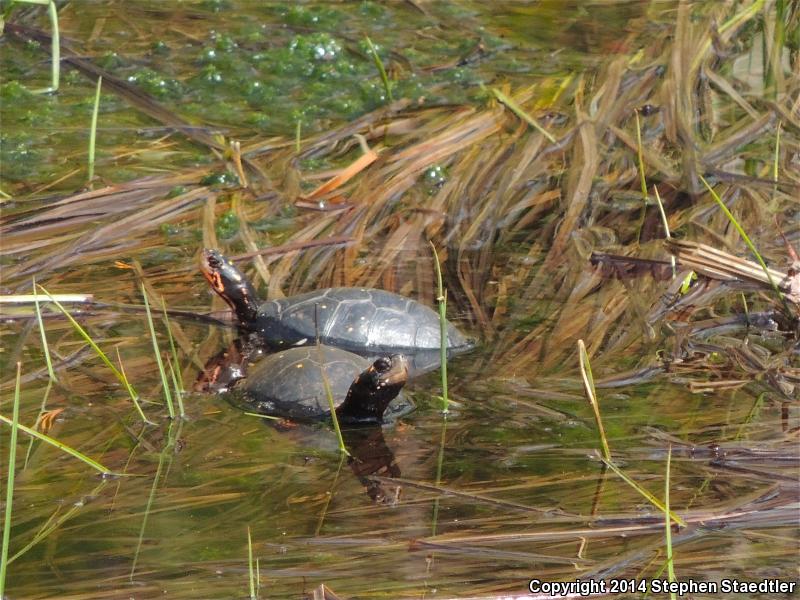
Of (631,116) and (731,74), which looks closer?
(631,116)

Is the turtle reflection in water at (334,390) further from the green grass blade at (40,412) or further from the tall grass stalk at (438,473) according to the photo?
the green grass blade at (40,412)

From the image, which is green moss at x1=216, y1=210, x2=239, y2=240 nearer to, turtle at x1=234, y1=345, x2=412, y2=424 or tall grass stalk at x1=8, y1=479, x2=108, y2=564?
turtle at x1=234, y1=345, x2=412, y2=424

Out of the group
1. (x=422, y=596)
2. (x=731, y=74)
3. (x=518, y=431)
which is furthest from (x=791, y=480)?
(x=731, y=74)

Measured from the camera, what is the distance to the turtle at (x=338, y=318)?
434cm

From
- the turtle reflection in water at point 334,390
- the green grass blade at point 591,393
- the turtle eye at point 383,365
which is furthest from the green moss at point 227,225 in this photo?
the green grass blade at point 591,393

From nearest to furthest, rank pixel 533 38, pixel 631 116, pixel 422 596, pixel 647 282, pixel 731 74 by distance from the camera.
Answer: pixel 422 596 → pixel 647 282 → pixel 631 116 → pixel 731 74 → pixel 533 38

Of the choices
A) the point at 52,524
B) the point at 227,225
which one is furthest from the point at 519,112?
the point at 52,524

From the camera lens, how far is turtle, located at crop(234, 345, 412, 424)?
3678 mm

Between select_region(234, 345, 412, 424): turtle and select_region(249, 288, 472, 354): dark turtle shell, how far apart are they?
0.29 meters

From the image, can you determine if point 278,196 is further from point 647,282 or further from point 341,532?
point 341,532

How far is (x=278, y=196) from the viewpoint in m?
5.45

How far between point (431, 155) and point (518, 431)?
2.46 metres

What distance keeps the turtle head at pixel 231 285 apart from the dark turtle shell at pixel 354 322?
48 millimetres

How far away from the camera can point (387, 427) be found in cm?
371
